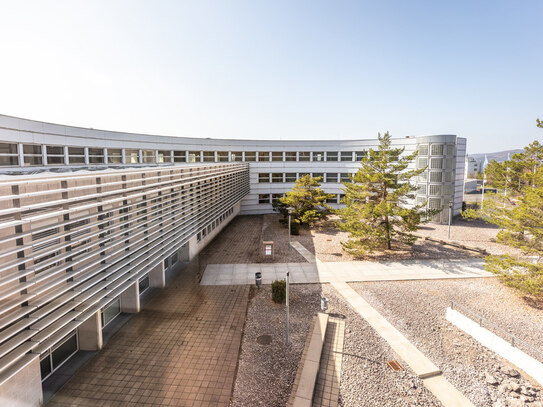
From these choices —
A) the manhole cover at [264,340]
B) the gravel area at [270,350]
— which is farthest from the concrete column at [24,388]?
the manhole cover at [264,340]

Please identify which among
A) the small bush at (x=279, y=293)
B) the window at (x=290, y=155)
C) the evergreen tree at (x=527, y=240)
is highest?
the window at (x=290, y=155)

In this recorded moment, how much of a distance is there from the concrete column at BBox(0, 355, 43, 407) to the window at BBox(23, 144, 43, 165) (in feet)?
48.9

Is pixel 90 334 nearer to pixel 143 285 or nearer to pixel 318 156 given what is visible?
pixel 143 285

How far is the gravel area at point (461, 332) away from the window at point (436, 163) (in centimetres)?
1909

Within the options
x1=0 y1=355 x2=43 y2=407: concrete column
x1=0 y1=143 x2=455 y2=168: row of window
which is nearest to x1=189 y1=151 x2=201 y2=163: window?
x1=0 y1=143 x2=455 y2=168: row of window

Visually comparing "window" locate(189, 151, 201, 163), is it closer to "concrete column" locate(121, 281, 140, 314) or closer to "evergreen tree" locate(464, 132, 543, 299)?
"concrete column" locate(121, 281, 140, 314)

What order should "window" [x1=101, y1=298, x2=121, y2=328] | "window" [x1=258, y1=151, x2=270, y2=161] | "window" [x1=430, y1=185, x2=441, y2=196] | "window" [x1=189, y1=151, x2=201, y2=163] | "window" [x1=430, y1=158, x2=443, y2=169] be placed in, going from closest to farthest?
1. "window" [x1=101, y1=298, x2=121, y2=328]
2. "window" [x1=430, y1=158, x2=443, y2=169]
3. "window" [x1=430, y1=185, x2=441, y2=196]
4. "window" [x1=189, y1=151, x2=201, y2=163]
5. "window" [x1=258, y1=151, x2=270, y2=161]

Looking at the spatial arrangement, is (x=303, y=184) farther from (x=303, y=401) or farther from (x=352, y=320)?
(x=303, y=401)

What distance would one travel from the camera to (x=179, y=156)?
3428cm

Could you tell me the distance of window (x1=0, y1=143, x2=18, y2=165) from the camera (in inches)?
634

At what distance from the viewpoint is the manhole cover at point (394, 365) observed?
9625 mm

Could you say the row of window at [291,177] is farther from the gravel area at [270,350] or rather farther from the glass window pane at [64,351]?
the glass window pane at [64,351]

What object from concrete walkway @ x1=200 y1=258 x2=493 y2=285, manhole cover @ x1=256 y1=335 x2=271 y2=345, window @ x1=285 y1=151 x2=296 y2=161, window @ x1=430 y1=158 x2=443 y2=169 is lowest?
manhole cover @ x1=256 y1=335 x2=271 y2=345

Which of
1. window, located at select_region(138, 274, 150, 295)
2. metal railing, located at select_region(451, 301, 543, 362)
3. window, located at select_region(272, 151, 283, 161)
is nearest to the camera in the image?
metal railing, located at select_region(451, 301, 543, 362)
